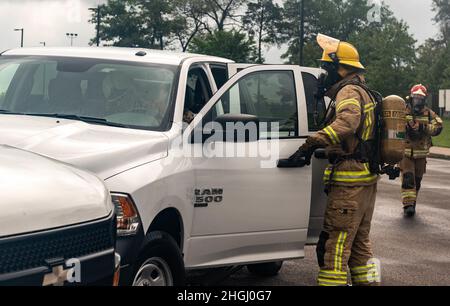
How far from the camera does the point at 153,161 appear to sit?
473 cm

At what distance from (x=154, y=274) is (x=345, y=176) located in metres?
1.85

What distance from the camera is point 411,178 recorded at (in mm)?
11539

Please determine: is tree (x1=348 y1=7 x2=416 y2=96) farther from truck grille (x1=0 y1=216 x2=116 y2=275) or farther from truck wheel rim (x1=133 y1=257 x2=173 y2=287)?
truck grille (x1=0 y1=216 x2=116 y2=275)

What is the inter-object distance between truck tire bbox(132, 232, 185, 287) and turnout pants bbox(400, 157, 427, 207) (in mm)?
7212

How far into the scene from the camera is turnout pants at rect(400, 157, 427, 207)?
11.4m

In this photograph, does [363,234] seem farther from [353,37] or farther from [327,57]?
[353,37]

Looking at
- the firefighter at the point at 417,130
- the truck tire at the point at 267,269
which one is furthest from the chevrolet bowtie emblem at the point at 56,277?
the firefighter at the point at 417,130

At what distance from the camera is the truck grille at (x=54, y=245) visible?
254 cm

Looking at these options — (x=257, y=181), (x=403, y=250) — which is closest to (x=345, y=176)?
(x=257, y=181)

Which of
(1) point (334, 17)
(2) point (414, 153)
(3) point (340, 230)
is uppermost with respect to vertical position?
Result: (1) point (334, 17)

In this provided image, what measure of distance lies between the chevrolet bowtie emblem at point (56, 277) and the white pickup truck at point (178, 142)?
4.65 ft

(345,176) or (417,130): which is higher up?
(417,130)

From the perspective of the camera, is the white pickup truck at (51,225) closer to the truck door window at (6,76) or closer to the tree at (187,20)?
the truck door window at (6,76)

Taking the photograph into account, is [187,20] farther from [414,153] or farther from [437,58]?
[414,153]
